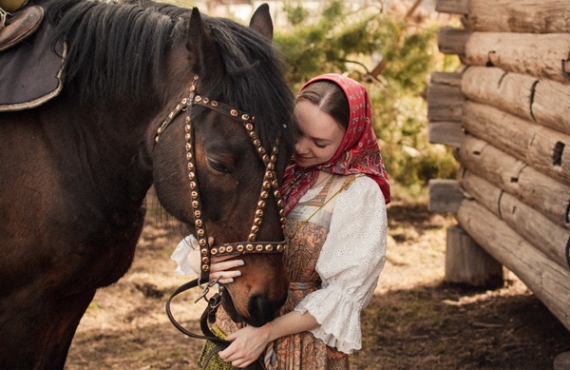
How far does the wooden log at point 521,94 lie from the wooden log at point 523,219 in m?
0.51

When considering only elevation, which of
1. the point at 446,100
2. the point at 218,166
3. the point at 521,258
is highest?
the point at 218,166

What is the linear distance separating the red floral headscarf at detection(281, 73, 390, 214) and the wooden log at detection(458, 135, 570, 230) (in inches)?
48.7

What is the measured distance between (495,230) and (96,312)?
2.83 meters

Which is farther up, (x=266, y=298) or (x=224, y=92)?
(x=224, y=92)

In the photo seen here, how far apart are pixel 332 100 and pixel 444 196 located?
11.3 feet

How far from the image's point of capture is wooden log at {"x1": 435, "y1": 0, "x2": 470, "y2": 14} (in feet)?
16.6

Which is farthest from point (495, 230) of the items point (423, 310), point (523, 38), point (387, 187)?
point (387, 187)

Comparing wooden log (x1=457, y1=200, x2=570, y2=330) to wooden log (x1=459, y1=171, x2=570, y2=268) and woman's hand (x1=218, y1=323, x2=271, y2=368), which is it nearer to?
wooden log (x1=459, y1=171, x2=570, y2=268)

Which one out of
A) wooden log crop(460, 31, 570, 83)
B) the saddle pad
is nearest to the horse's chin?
the saddle pad

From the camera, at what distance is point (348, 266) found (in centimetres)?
219

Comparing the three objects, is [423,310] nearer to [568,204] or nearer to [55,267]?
[568,204]

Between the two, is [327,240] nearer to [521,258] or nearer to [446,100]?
[521,258]

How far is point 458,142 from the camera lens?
5398mm

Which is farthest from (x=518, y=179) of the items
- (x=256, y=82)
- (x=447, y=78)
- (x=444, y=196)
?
(x=256, y=82)
